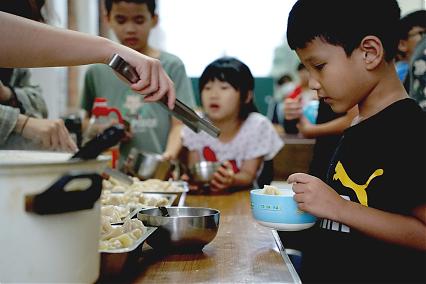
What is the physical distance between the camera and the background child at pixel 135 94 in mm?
2279

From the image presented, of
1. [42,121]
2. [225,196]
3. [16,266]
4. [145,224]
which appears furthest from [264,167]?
[16,266]

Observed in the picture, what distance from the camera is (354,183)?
3.86 ft

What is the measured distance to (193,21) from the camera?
7363 millimetres

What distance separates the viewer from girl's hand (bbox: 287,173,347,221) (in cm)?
108

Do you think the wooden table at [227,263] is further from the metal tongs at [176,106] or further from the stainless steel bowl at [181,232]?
the metal tongs at [176,106]

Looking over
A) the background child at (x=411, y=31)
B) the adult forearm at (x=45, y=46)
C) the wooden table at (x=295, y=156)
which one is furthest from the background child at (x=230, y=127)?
the adult forearm at (x=45, y=46)

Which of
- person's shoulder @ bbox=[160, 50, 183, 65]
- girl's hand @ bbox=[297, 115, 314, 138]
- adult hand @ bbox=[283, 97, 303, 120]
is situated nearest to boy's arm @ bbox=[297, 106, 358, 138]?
girl's hand @ bbox=[297, 115, 314, 138]

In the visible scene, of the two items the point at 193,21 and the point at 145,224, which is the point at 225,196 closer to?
the point at 145,224

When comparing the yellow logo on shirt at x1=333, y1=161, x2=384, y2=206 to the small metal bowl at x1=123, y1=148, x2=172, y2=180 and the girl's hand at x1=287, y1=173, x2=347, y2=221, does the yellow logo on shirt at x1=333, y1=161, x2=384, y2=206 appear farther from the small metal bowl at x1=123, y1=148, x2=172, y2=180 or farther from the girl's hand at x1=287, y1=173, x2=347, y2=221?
the small metal bowl at x1=123, y1=148, x2=172, y2=180

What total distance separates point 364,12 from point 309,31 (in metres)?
0.14

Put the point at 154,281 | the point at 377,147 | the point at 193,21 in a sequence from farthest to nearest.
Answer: the point at 193,21
the point at 377,147
the point at 154,281

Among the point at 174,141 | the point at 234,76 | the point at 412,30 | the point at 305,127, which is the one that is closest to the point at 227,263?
the point at 305,127

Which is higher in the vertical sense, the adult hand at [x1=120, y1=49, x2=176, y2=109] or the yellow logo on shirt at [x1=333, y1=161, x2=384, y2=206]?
the adult hand at [x1=120, y1=49, x2=176, y2=109]

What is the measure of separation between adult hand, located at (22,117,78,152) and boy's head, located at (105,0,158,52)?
0.86m
